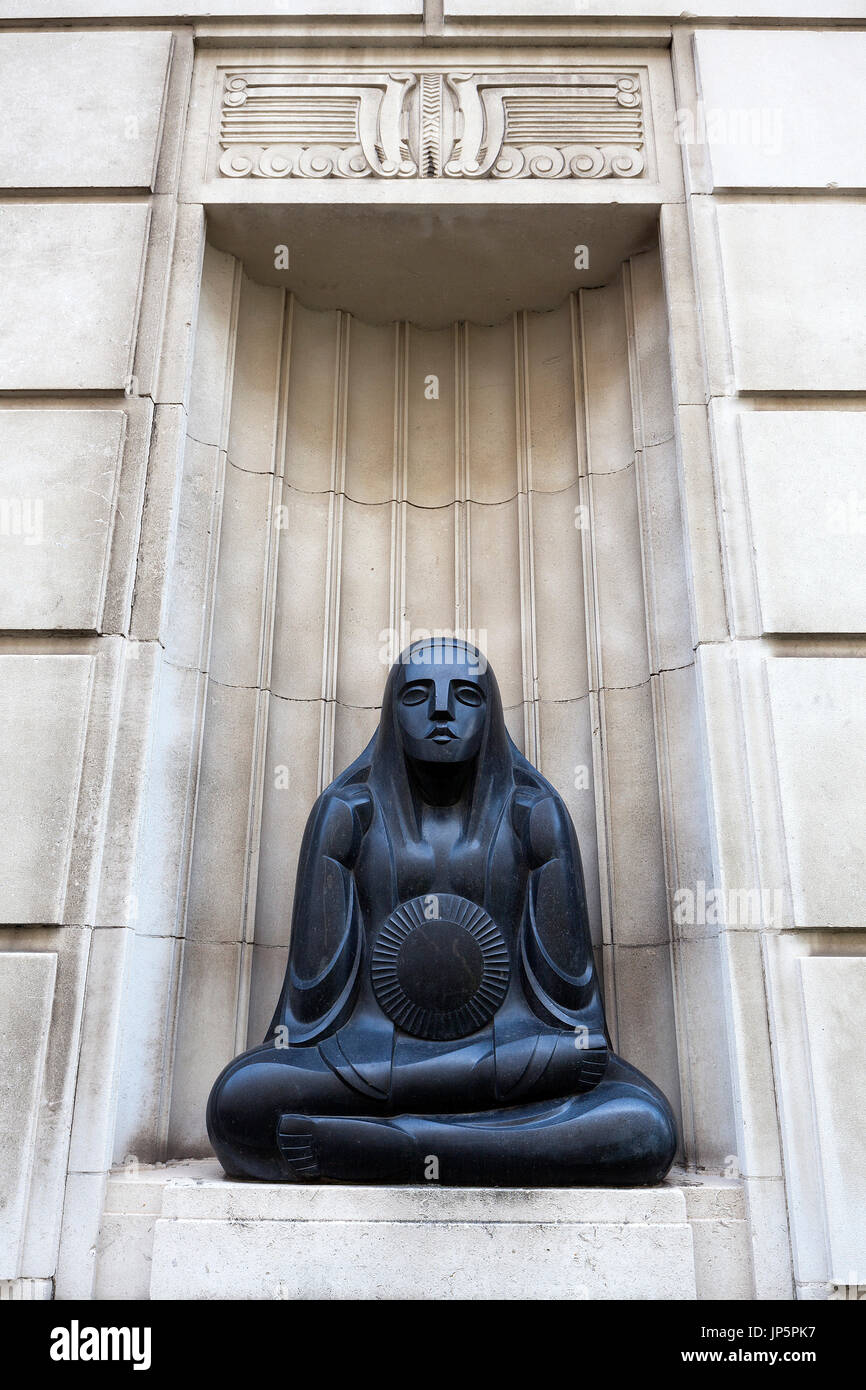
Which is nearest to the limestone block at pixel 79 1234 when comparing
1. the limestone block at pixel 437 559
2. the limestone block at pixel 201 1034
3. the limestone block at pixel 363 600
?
the limestone block at pixel 201 1034

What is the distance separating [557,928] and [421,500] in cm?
274

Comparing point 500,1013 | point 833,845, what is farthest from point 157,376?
point 833,845

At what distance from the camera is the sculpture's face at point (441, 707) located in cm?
406

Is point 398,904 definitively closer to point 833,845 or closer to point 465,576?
point 833,845

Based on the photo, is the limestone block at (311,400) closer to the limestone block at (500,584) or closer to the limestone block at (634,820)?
the limestone block at (500,584)

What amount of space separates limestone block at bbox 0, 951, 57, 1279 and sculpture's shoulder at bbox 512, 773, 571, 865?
5.88 ft

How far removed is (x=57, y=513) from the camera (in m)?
4.45

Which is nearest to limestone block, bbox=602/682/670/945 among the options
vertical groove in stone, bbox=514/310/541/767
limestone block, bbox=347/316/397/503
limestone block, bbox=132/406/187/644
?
vertical groove in stone, bbox=514/310/541/767

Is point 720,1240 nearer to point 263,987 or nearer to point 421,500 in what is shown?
point 263,987

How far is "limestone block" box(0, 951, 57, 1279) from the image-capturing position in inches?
138

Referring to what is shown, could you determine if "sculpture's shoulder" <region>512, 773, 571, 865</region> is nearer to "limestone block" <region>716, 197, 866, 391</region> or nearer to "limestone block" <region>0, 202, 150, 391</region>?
"limestone block" <region>716, 197, 866, 391</region>

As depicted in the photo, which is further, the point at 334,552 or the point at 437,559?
the point at 437,559

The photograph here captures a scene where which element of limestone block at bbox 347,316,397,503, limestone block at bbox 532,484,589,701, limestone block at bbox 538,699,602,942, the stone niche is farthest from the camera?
limestone block at bbox 347,316,397,503

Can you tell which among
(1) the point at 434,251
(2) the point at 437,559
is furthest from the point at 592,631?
(1) the point at 434,251
